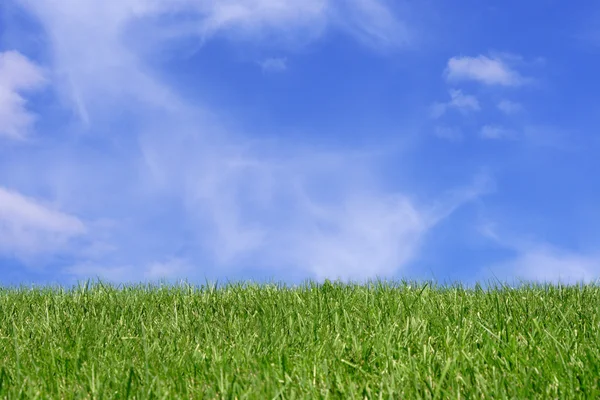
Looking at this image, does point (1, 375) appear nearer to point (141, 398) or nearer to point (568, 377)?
point (141, 398)

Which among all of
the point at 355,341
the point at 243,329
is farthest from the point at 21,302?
the point at 355,341

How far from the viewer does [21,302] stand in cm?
584

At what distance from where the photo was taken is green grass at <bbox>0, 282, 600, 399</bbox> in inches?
111

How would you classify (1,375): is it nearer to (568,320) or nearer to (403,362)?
(403,362)

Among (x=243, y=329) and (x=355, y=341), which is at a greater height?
(x=243, y=329)

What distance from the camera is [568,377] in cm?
285

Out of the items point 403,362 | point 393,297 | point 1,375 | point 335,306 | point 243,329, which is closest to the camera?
point 1,375

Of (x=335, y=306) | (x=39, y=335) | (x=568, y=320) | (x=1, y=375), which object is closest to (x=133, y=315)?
(x=39, y=335)

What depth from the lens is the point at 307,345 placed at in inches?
143

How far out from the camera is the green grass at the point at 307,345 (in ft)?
9.27

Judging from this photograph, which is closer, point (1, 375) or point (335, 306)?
point (1, 375)

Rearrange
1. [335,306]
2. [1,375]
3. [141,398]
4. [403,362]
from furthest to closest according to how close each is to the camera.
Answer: [335,306], [403,362], [1,375], [141,398]

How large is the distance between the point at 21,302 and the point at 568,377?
4742mm

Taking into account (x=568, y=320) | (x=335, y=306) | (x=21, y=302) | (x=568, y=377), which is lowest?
(x=568, y=377)
